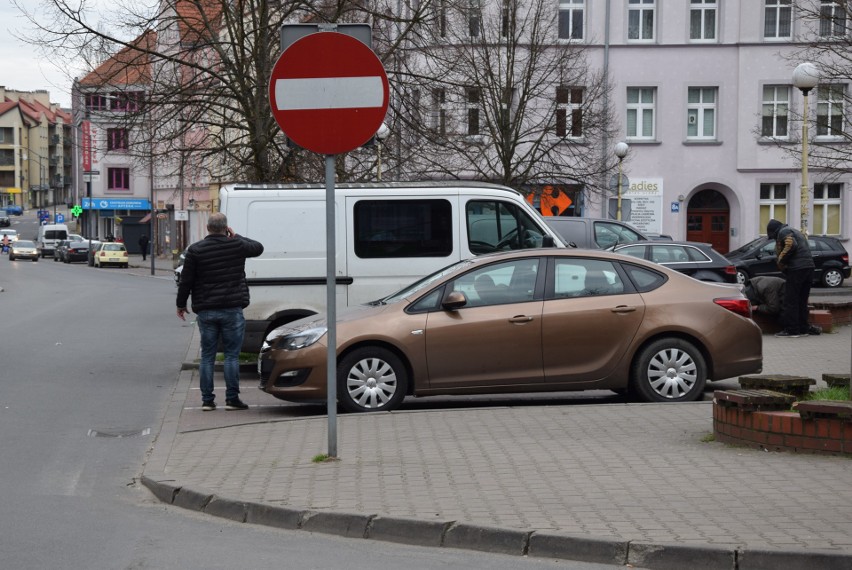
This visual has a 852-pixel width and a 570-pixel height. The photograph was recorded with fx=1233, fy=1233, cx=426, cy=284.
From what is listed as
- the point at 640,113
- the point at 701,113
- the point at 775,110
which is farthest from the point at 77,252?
the point at 775,110

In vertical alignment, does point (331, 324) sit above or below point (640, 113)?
below

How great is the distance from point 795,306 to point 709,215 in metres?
28.0

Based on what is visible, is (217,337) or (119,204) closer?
(217,337)

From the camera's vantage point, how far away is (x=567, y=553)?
6.00 meters

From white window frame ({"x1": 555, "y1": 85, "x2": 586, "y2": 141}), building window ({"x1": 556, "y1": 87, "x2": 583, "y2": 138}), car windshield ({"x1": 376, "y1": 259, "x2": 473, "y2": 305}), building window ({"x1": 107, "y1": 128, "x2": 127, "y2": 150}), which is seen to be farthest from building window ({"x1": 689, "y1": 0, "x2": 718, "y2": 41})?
car windshield ({"x1": 376, "y1": 259, "x2": 473, "y2": 305})

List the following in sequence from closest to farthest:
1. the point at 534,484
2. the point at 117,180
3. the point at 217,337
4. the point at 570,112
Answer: the point at 534,484
the point at 217,337
the point at 570,112
the point at 117,180

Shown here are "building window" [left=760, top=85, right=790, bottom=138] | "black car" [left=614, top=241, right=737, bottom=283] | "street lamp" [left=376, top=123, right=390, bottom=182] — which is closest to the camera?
"black car" [left=614, top=241, right=737, bottom=283]

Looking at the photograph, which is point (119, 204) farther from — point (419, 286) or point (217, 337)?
point (419, 286)

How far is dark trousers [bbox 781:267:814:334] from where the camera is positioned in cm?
1922

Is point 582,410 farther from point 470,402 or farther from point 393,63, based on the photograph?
point 393,63

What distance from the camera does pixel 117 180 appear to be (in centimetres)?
9744

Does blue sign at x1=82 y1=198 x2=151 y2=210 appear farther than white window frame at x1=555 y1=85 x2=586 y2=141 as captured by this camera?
Yes

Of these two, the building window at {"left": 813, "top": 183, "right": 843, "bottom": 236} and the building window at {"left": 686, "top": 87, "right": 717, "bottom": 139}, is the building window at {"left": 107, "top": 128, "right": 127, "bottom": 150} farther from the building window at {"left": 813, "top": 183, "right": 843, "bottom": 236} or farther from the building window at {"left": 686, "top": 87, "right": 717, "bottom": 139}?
the building window at {"left": 813, "top": 183, "right": 843, "bottom": 236}

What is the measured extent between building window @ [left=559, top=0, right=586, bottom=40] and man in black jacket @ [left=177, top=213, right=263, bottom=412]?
3617 centimetres
